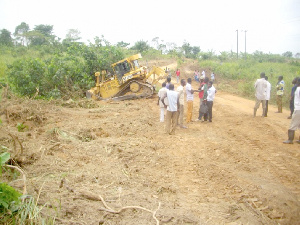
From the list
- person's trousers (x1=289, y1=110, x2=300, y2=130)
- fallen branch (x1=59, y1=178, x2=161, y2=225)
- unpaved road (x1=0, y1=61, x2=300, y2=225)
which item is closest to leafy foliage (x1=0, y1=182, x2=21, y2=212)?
unpaved road (x1=0, y1=61, x2=300, y2=225)

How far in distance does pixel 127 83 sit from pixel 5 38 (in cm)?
2714

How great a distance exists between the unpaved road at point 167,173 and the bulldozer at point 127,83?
722cm

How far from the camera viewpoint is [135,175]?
15.6ft

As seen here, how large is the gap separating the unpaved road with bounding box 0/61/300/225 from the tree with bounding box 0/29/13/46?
30.2 m

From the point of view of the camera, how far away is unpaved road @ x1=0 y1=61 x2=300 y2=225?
3.35 m

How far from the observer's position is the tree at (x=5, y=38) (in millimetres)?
33806

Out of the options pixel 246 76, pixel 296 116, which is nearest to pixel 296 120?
pixel 296 116

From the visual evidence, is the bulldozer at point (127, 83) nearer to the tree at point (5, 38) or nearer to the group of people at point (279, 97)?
the group of people at point (279, 97)

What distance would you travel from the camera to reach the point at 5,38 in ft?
114

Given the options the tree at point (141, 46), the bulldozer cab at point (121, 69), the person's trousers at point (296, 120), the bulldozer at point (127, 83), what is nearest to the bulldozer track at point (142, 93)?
the bulldozer at point (127, 83)

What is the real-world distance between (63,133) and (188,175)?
3.74m

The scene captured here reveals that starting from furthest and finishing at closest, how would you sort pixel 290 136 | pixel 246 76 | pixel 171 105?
1. pixel 246 76
2. pixel 171 105
3. pixel 290 136

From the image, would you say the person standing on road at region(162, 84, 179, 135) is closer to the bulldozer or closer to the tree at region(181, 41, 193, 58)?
the bulldozer

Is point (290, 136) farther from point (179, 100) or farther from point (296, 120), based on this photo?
point (179, 100)
